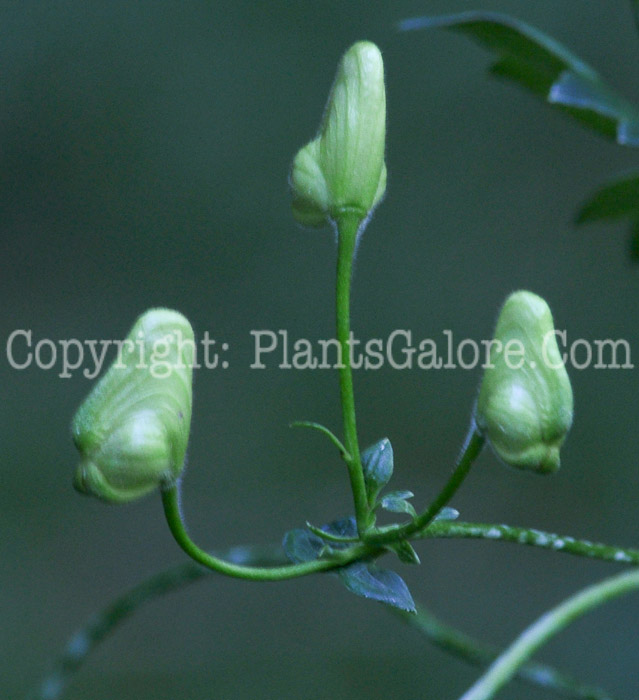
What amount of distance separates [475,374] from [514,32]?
45.5 inches

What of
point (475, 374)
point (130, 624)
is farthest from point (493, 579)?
point (130, 624)

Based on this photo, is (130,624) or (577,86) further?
(130,624)

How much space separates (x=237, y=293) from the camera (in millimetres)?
1626

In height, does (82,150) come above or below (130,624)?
above

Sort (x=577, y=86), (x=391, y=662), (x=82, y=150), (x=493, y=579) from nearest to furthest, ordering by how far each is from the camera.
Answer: (x=577, y=86), (x=391, y=662), (x=493, y=579), (x=82, y=150)

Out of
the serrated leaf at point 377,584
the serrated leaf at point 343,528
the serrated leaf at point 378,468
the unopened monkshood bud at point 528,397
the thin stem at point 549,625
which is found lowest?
the thin stem at point 549,625

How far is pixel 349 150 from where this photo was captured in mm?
407

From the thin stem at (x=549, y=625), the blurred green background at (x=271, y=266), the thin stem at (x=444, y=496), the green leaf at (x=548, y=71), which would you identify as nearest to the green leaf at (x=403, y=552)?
the thin stem at (x=444, y=496)

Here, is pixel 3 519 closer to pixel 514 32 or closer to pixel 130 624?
pixel 130 624

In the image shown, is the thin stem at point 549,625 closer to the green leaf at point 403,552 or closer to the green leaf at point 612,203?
→ the green leaf at point 403,552

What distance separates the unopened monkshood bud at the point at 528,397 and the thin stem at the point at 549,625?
0.13m

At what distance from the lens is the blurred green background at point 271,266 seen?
151cm

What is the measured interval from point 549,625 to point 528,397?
0.54 feet

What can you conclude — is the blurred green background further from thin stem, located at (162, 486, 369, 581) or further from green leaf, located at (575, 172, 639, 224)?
thin stem, located at (162, 486, 369, 581)
